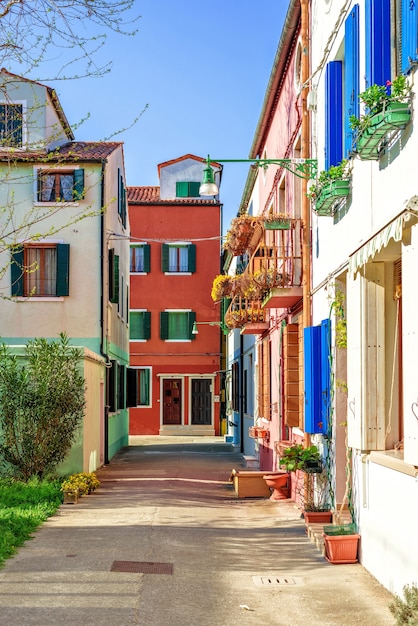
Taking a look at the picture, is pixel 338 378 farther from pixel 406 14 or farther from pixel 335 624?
pixel 406 14

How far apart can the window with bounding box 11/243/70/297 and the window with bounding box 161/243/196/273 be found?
15.0 meters

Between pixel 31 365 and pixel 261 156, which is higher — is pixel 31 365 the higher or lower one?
the lower one

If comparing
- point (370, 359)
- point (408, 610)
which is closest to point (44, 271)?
point (370, 359)

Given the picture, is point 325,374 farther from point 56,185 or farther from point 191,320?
point 191,320

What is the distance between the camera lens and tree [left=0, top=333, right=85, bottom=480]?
619 inches

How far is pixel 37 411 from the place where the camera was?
15.7 metres

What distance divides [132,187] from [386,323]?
104ft

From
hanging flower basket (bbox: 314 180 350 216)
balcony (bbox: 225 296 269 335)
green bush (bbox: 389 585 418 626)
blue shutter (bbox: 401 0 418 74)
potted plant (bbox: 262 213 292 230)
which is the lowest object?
green bush (bbox: 389 585 418 626)

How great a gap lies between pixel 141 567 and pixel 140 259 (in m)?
28.6

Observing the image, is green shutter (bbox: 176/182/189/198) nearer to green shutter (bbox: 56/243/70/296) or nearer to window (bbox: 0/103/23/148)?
green shutter (bbox: 56/243/70/296)

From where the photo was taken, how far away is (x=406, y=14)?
6398 mm

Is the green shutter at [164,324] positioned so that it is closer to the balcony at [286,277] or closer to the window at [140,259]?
the window at [140,259]

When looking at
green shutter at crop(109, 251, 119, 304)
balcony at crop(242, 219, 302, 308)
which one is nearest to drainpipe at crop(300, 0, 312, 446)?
balcony at crop(242, 219, 302, 308)

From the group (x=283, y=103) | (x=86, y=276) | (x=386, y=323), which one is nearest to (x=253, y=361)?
(x=86, y=276)
